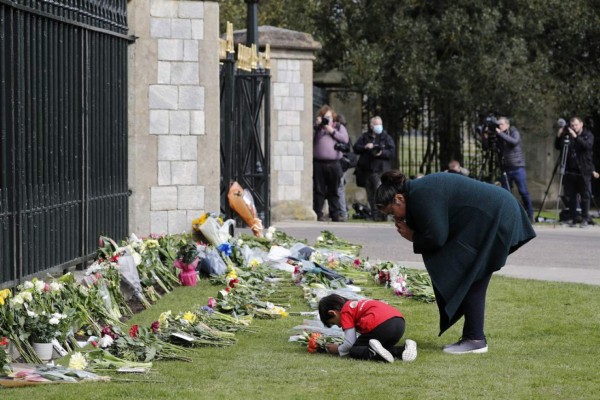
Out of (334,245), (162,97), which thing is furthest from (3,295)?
(334,245)

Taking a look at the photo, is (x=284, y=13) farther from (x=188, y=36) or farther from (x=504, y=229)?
(x=504, y=229)

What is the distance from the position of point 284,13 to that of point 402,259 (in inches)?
595

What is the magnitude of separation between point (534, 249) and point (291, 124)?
622cm

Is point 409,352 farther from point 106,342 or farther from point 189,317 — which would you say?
point 106,342

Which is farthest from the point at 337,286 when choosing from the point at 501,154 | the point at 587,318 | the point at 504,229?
A: the point at 501,154

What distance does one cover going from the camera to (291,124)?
21594 mm

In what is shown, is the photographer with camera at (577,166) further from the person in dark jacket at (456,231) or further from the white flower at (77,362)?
the white flower at (77,362)

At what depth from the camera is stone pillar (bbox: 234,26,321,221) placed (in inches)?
848

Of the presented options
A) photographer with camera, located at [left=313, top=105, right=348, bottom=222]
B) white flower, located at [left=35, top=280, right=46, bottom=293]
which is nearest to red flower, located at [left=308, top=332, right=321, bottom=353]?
white flower, located at [left=35, top=280, right=46, bottom=293]

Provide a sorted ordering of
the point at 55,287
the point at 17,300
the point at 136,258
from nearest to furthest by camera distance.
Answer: the point at 17,300 → the point at 55,287 → the point at 136,258

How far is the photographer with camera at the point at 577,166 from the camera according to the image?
70.5 feet

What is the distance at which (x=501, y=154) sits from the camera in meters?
21.8

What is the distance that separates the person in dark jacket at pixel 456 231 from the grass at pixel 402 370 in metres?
0.30

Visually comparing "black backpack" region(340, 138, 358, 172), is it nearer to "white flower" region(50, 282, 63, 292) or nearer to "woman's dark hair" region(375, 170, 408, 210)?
"woman's dark hair" region(375, 170, 408, 210)
